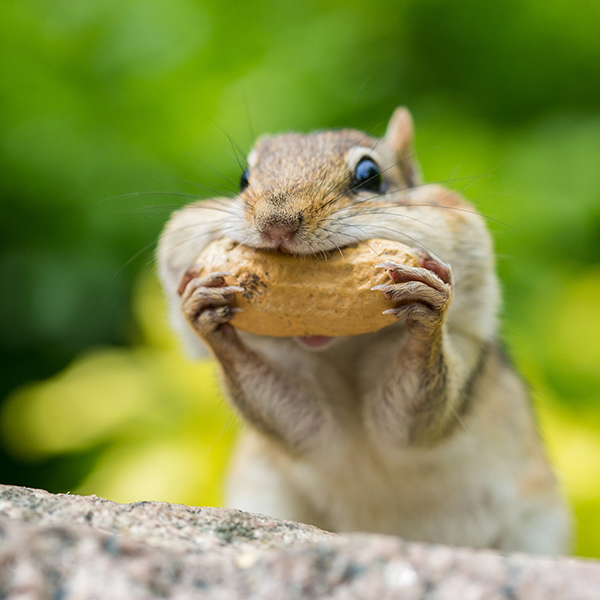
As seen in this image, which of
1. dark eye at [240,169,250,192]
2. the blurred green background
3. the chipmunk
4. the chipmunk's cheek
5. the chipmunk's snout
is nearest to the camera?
the chipmunk's snout

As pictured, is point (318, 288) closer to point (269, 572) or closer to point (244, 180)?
point (244, 180)

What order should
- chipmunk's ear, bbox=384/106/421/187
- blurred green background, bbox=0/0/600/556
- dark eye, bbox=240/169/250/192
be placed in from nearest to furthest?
dark eye, bbox=240/169/250/192, chipmunk's ear, bbox=384/106/421/187, blurred green background, bbox=0/0/600/556

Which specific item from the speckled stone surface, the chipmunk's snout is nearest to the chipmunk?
the chipmunk's snout

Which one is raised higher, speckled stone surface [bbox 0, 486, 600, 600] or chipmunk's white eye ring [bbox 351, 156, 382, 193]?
chipmunk's white eye ring [bbox 351, 156, 382, 193]

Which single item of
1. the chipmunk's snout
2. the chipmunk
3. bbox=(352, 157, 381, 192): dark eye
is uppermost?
bbox=(352, 157, 381, 192): dark eye

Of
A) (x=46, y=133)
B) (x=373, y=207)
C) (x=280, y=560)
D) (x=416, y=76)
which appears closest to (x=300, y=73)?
(x=416, y=76)

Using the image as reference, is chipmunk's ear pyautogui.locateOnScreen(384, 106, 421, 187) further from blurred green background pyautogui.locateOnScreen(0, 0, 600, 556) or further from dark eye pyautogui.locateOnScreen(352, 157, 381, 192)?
blurred green background pyautogui.locateOnScreen(0, 0, 600, 556)
